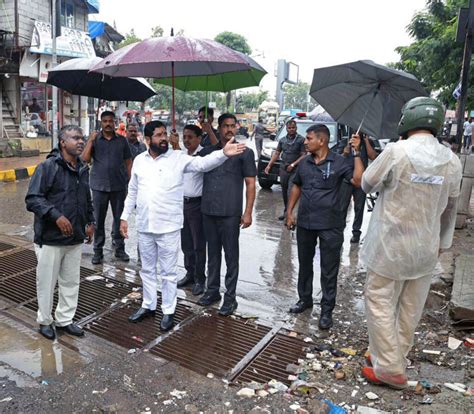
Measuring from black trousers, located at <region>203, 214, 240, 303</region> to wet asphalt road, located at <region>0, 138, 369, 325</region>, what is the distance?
13.8 inches

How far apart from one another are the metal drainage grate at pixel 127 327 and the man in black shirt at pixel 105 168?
1558 mm

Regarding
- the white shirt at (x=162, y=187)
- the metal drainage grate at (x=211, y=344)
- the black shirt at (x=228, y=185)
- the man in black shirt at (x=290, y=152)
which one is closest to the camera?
the metal drainage grate at (x=211, y=344)

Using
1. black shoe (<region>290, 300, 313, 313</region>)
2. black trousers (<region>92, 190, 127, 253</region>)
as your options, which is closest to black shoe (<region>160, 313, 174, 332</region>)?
black shoe (<region>290, 300, 313, 313</region>)

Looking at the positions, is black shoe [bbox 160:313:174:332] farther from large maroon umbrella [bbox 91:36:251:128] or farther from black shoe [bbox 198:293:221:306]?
large maroon umbrella [bbox 91:36:251:128]

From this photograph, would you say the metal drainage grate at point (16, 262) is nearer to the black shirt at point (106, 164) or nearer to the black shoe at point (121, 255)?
the black shoe at point (121, 255)

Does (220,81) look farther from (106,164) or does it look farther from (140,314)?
(140,314)

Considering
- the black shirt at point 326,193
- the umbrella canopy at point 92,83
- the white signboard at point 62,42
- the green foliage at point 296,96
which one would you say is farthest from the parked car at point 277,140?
the green foliage at point 296,96

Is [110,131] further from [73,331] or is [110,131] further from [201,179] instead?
[73,331]

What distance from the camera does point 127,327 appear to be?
13.7ft

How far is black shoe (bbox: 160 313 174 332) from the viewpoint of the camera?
4121 millimetres

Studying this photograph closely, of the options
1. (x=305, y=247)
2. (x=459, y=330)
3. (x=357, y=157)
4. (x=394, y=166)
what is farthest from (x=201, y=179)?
(x=459, y=330)

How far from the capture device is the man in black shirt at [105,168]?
226 inches

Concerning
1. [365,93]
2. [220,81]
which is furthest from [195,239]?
[365,93]

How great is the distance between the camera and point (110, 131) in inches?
226
